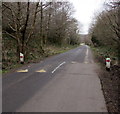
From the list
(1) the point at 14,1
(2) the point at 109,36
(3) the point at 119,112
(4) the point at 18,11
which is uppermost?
(1) the point at 14,1

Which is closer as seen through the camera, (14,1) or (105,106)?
(105,106)

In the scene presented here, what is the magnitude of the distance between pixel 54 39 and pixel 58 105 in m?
44.9

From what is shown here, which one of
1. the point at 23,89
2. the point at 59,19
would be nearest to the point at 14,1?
the point at 23,89

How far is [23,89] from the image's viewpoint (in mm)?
6008

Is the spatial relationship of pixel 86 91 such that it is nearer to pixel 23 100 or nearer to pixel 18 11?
pixel 23 100

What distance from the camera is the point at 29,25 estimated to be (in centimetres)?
2392

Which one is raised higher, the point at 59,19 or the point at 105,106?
the point at 59,19

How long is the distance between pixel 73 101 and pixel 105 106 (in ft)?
3.21

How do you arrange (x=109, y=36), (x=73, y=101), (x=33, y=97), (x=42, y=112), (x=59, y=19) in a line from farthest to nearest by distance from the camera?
(x=59, y=19) → (x=109, y=36) → (x=33, y=97) → (x=73, y=101) → (x=42, y=112)

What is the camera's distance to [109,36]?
2570 cm

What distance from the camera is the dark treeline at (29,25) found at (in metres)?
15.6

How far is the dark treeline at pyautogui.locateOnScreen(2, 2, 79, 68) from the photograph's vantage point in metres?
15.6

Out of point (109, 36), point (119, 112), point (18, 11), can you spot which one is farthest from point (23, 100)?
point (109, 36)

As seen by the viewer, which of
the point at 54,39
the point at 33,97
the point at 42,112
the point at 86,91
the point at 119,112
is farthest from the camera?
the point at 54,39
